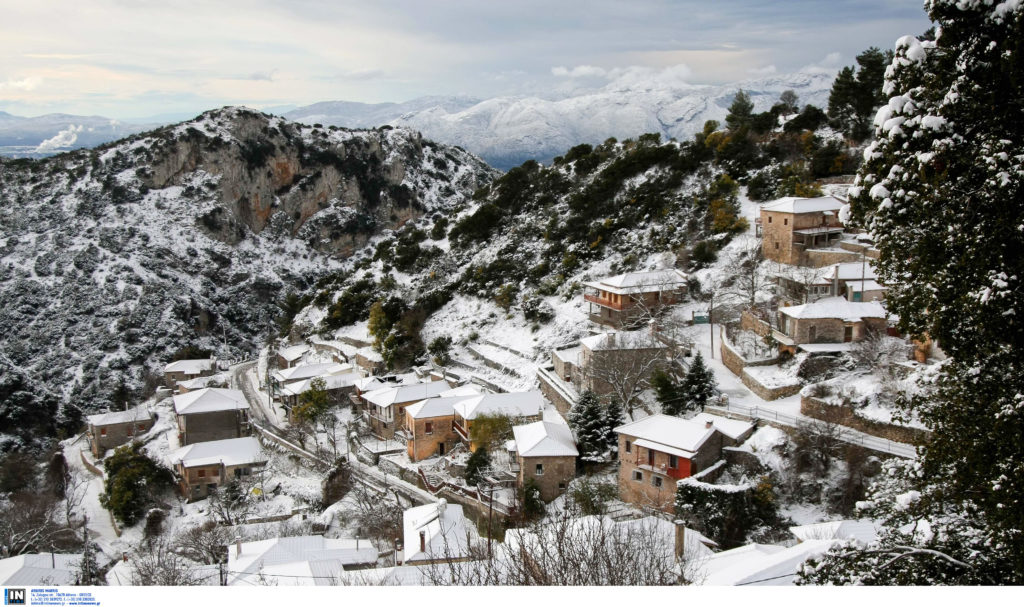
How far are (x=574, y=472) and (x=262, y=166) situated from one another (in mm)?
44676

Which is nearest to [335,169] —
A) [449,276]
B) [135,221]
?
[135,221]

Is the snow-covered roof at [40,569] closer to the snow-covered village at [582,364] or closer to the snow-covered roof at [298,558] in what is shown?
the snow-covered village at [582,364]

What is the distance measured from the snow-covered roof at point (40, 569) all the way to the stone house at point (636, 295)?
47.9 feet

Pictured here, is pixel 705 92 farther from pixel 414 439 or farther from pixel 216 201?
pixel 216 201

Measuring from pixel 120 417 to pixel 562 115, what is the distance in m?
70.2

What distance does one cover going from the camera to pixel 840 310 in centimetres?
1543

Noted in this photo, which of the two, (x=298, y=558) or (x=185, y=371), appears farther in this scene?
(x=185, y=371)

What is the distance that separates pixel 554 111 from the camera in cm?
9069

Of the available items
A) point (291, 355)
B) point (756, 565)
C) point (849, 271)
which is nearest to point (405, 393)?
point (291, 355)

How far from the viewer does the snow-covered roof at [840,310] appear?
15.2 meters

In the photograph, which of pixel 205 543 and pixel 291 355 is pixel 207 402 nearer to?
pixel 291 355

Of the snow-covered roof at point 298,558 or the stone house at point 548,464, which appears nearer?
the snow-covered roof at point 298,558

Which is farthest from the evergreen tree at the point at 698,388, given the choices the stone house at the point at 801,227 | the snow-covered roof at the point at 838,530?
the stone house at the point at 801,227

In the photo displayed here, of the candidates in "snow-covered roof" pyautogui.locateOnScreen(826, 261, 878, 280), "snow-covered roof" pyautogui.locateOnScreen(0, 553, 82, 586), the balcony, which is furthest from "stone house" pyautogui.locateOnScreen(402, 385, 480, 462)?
"snow-covered roof" pyautogui.locateOnScreen(826, 261, 878, 280)
